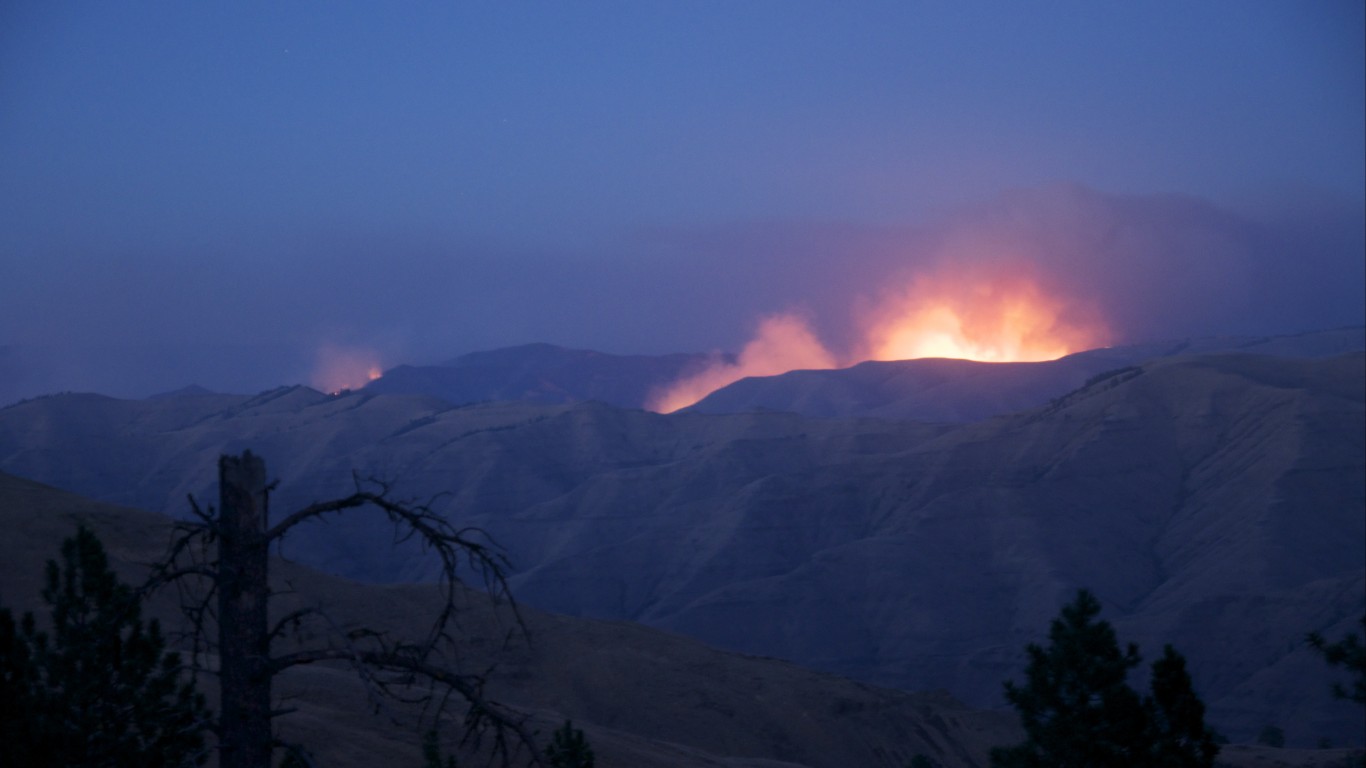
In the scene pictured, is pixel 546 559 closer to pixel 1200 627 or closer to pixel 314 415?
pixel 1200 627

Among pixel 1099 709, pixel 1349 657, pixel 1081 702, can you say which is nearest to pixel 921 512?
pixel 1349 657

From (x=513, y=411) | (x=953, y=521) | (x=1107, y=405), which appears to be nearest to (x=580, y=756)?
(x=953, y=521)

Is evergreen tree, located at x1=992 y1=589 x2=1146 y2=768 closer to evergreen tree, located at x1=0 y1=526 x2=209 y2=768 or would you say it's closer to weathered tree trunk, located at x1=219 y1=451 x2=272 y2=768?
evergreen tree, located at x1=0 y1=526 x2=209 y2=768

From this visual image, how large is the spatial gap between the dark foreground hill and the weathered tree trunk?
45.7 meters

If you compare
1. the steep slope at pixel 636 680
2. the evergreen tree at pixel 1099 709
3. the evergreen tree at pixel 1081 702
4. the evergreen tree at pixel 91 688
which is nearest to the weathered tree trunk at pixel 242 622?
the evergreen tree at pixel 91 688

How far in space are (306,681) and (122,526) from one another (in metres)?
14.8

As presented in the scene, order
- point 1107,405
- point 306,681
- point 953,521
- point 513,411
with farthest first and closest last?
point 513,411 → point 1107,405 → point 953,521 → point 306,681

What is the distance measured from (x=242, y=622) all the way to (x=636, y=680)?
30.6 m

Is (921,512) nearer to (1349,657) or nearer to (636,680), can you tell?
(636,680)

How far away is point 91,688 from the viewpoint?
6.75m

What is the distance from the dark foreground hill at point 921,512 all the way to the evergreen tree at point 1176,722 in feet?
111

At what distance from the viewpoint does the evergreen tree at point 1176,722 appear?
13.8 metres

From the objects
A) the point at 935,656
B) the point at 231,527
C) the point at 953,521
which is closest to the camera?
the point at 231,527

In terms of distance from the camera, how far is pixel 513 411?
11269cm
